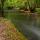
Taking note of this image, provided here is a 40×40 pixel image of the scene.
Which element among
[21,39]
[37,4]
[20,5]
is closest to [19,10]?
[20,5]

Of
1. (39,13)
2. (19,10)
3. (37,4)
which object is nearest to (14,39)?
(39,13)

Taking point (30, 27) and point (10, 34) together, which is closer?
point (10, 34)

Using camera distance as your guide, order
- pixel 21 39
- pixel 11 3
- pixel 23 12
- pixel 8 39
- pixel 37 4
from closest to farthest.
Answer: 1. pixel 8 39
2. pixel 21 39
3. pixel 37 4
4. pixel 23 12
5. pixel 11 3

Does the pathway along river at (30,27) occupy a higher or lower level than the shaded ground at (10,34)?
lower

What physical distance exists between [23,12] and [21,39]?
29.0 meters

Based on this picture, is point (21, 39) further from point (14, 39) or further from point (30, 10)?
point (30, 10)

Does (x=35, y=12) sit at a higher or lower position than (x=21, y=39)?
lower

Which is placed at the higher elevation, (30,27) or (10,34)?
(10,34)

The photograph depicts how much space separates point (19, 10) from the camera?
133 ft

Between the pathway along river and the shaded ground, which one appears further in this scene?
the pathway along river

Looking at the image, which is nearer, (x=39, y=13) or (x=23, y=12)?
(x=39, y=13)

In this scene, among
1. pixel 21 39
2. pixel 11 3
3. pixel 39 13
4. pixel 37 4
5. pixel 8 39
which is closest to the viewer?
pixel 8 39

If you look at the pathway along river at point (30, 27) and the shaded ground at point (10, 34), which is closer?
the shaded ground at point (10, 34)

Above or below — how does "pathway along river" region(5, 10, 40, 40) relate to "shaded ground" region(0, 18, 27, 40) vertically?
below
